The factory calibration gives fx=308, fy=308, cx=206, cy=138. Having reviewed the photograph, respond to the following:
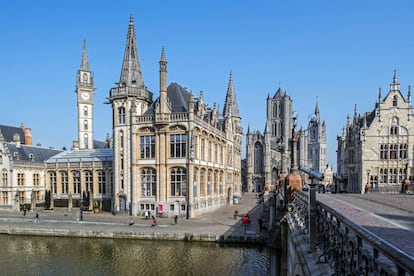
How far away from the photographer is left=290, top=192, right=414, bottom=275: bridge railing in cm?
243

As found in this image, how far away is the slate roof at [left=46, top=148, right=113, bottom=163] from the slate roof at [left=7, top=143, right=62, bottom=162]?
4163 millimetres

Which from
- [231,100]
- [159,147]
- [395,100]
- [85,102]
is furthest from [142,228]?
[85,102]

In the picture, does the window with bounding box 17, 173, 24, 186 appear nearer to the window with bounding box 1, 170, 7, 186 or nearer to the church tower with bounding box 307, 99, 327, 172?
the window with bounding box 1, 170, 7, 186

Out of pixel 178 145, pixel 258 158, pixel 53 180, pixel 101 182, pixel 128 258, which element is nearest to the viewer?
pixel 128 258

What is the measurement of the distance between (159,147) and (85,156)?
1682cm

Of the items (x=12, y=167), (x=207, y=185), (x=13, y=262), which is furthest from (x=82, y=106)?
(x=13, y=262)

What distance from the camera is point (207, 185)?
135ft

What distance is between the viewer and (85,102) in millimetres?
65625

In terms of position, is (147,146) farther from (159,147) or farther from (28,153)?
(28,153)

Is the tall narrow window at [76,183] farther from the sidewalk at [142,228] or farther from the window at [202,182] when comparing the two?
the window at [202,182]

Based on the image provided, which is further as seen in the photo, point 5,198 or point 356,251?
point 5,198

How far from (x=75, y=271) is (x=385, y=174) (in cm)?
3875

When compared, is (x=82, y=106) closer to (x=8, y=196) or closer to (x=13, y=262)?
(x=8, y=196)

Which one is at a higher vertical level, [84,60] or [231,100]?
[84,60]
